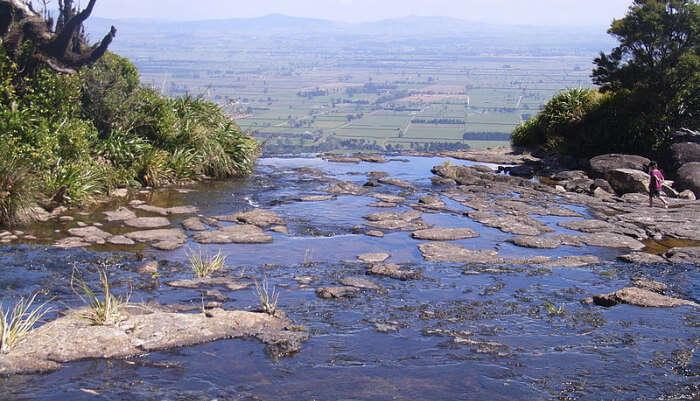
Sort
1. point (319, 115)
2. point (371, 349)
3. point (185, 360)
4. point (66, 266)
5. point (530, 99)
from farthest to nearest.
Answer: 1. point (530, 99)
2. point (319, 115)
3. point (66, 266)
4. point (371, 349)
5. point (185, 360)

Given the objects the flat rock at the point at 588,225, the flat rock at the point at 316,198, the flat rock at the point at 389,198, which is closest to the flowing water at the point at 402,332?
the flat rock at the point at 588,225

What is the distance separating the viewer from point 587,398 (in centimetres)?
604

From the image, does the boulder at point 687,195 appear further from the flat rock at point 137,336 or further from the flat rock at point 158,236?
the flat rock at point 137,336

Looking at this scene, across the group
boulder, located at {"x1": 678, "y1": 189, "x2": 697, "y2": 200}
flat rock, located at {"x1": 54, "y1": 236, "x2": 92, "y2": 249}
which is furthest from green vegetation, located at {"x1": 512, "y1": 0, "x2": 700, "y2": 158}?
flat rock, located at {"x1": 54, "y1": 236, "x2": 92, "y2": 249}

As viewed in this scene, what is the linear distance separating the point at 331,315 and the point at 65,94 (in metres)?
9.87

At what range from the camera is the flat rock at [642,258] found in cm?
1077

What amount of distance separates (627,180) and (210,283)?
39.4ft

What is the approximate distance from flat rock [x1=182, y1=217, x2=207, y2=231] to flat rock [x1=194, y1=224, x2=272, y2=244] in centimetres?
33

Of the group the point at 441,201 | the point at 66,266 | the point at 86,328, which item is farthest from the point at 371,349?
the point at 441,201

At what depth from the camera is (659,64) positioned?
64.1 ft

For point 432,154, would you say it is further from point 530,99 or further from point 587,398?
point 530,99

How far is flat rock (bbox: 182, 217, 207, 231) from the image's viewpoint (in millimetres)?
12102

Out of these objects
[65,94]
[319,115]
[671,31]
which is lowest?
[319,115]

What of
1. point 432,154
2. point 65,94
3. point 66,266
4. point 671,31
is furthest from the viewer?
point 432,154
